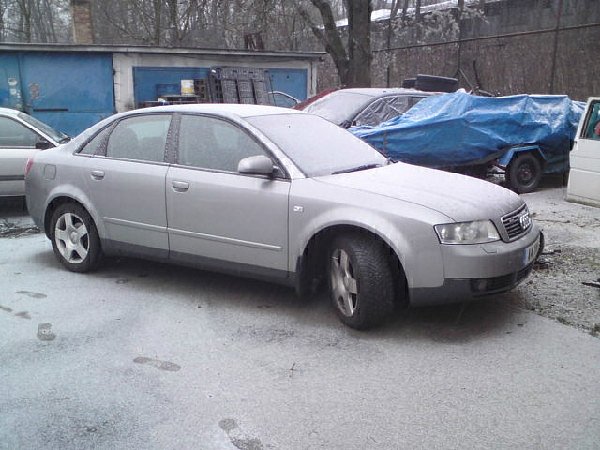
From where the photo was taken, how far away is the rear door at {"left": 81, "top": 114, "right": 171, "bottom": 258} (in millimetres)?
5051

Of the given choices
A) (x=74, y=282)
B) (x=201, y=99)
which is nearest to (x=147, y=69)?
(x=201, y=99)

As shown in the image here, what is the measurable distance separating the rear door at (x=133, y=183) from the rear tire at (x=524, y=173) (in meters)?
5.78

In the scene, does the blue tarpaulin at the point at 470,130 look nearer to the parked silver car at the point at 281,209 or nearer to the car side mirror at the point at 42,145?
the parked silver car at the point at 281,209

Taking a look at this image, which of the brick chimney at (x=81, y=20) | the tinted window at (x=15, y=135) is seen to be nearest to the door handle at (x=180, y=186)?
the tinted window at (x=15, y=135)

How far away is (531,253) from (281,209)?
71.6 inches

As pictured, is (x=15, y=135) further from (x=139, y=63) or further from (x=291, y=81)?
(x=291, y=81)

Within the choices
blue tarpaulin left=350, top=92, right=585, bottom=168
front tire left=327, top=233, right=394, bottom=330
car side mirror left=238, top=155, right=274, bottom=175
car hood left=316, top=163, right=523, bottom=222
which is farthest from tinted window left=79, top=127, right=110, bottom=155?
blue tarpaulin left=350, top=92, right=585, bottom=168

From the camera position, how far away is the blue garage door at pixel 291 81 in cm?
1541

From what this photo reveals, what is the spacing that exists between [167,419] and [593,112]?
22.1ft

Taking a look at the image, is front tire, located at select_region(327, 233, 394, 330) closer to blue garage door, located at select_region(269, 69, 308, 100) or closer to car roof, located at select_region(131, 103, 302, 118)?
car roof, located at select_region(131, 103, 302, 118)

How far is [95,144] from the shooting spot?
18.2ft

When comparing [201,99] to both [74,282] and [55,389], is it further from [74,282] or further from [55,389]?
[55,389]

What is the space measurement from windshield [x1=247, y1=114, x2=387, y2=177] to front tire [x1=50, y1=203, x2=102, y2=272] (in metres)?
1.90

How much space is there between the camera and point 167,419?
10.3 feet
